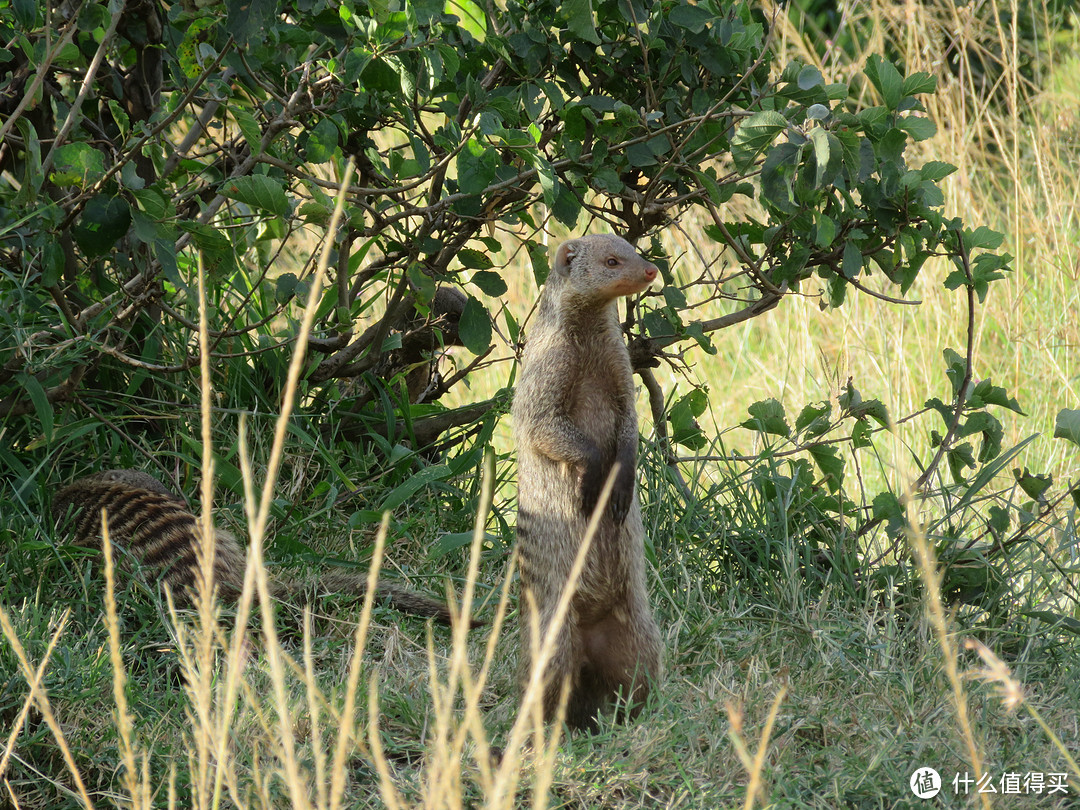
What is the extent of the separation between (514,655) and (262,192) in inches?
47.8

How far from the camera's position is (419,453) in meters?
3.42

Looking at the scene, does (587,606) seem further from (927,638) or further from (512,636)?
(927,638)

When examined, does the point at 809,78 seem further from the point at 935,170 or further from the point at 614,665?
the point at 614,665

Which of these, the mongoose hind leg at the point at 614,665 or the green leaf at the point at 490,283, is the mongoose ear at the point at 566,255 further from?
the mongoose hind leg at the point at 614,665

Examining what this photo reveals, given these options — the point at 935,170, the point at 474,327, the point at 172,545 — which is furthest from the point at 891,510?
the point at 172,545

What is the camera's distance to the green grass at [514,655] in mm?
1826

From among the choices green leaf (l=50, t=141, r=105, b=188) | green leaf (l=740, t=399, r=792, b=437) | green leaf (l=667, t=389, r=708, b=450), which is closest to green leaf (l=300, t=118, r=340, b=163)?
green leaf (l=50, t=141, r=105, b=188)

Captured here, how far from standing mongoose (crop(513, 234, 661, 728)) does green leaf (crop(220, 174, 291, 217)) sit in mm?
625

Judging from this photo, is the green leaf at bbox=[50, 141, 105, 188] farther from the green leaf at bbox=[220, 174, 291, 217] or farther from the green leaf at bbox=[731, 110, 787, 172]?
the green leaf at bbox=[731, 110, 787, 172]

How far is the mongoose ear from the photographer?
242 centimetres

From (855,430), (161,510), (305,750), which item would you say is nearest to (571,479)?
(305,750)

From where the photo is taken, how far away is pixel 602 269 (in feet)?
7.72

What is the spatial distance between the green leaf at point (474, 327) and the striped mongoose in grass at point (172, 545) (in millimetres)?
670

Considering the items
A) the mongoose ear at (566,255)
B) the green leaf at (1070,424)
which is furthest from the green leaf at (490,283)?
the green leaf at (1070,424)
